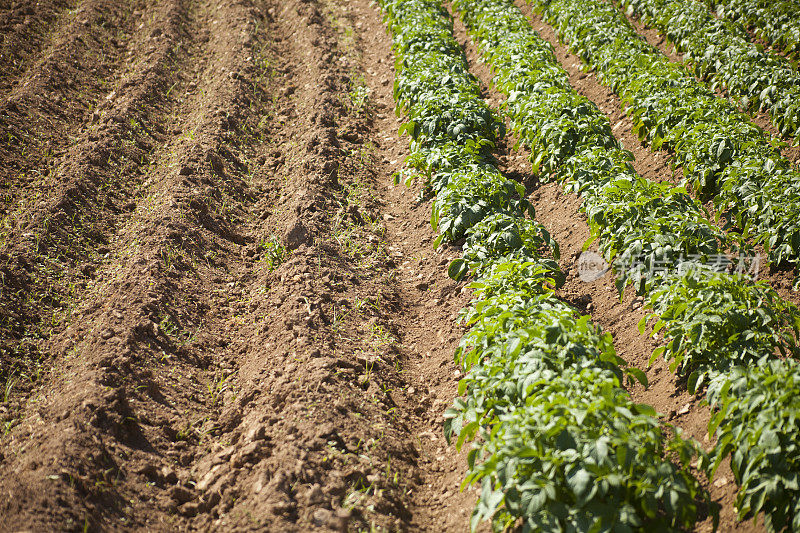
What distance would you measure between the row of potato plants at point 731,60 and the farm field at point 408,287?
0.05 meters

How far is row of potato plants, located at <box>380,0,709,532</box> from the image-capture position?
2674mm

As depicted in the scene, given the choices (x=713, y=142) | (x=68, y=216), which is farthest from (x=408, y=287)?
(x=68, y=216)

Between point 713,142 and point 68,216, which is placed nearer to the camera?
point 713,142

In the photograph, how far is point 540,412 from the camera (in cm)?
296

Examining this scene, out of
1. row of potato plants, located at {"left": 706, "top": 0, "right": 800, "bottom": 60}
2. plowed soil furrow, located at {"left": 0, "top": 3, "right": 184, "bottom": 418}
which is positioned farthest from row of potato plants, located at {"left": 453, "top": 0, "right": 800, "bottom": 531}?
plowed soil furrow, located at {"left": 0, "top": 3, "right": 184, "bottom": 418}

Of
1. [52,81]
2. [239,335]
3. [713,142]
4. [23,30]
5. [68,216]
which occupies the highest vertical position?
[23,30]

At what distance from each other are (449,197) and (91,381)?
3.26m

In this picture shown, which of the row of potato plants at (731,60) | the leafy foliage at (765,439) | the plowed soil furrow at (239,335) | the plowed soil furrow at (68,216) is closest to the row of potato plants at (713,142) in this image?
the row of potato plants at (731,60)

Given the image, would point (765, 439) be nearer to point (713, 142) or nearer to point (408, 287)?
point (408, 287)

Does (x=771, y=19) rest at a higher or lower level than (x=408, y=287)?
lower

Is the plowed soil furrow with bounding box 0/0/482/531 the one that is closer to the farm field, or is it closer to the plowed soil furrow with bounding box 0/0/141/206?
the farm field

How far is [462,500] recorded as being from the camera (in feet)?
11.8

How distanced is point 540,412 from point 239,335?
300 cm

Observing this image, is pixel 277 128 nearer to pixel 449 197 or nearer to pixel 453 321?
pixel 449 197
